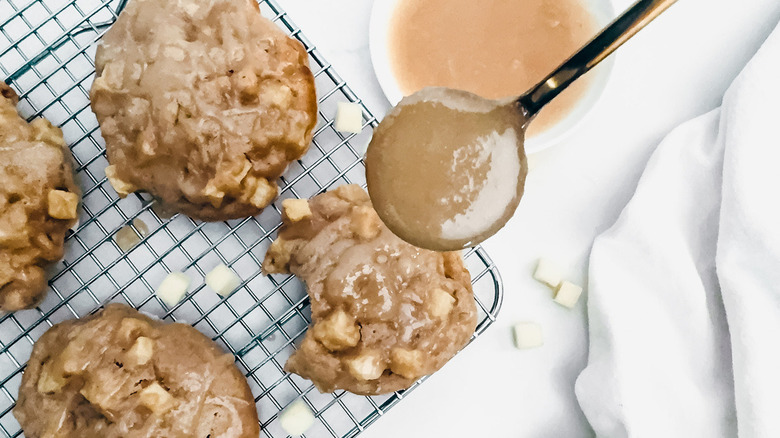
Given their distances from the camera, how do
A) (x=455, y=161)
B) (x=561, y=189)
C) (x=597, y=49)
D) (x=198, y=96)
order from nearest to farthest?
(x=597, y=49)
(x=455, y=161)
(x=198, y=96)
(x=561, y=189)

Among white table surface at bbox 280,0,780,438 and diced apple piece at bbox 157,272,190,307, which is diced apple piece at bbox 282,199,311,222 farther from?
white table surface at bbox 280,0,780,438

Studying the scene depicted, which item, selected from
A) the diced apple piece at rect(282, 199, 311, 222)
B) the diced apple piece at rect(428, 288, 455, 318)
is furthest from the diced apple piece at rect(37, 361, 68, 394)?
the diced apple piece at rect(428, 288, 455, 318)

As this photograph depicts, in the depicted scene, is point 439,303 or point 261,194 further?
point 261,194

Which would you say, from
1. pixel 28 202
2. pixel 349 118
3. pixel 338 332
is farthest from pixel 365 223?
pixel 28 202

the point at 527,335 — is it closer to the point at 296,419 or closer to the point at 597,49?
the point at 296,419

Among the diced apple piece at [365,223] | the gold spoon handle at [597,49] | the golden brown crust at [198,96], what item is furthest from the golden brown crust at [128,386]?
the gold spoon handle at [597,49]

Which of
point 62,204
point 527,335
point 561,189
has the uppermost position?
point 62,204

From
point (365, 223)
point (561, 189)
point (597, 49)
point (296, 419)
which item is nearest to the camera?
point (597, 49)
